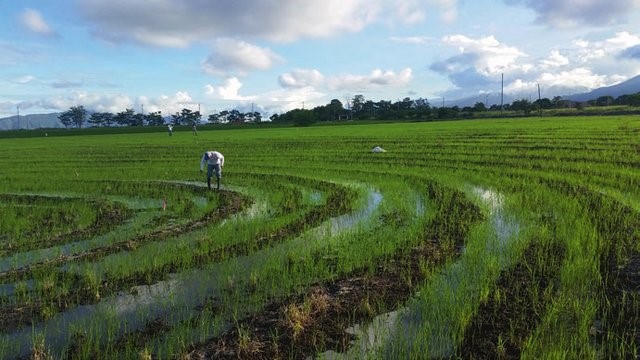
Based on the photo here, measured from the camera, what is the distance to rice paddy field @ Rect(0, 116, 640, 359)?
4555 millimetres

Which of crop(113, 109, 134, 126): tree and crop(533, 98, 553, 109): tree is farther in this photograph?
crop(113, 109, 134, 126): tree

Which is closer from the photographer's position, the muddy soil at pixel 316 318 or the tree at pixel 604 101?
the muddy soil at pixel 316 318

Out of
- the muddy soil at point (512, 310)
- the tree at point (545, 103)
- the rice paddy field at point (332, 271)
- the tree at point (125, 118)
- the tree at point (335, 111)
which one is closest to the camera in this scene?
the muddy soil at point (512, 310)

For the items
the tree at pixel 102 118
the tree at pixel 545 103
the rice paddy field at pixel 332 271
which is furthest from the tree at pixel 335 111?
the rice paddy field at pixel 332 271

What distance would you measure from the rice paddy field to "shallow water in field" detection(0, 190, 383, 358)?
0.08ft

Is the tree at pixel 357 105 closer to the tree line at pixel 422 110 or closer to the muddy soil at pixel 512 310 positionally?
the tree line at pixel 422 110

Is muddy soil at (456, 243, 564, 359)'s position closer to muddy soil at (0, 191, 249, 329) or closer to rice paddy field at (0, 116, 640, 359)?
rice paddy field at (0, 116, 640, 359)

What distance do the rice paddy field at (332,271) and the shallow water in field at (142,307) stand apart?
0.08 feet

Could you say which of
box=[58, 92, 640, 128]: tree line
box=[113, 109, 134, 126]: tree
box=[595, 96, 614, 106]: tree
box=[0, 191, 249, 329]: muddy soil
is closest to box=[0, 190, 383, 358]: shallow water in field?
box=[0, 191, 249, 329]: muddy soil

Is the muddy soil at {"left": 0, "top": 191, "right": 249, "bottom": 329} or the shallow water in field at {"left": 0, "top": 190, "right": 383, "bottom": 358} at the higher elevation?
the muddy soil at {"left": 0, "top": 191, "right": 249, "bottom": 329}

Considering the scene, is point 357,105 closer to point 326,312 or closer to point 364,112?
point 364,112

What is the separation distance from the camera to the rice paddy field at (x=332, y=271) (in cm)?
455

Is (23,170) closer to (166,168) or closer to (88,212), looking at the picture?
(166,168)

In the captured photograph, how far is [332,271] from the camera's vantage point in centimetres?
669
